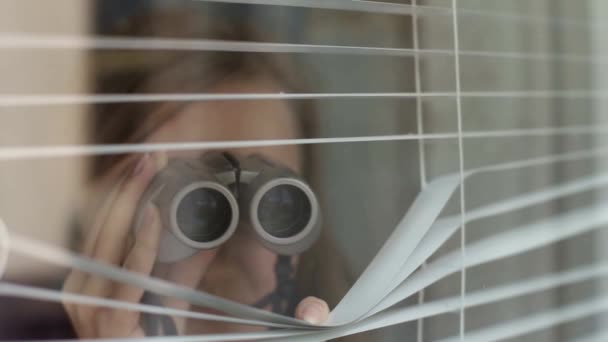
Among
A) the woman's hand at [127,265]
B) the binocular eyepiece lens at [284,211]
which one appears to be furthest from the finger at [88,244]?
the binocular eyepiece lens at [284,211]

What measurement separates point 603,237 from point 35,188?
26.5 inches

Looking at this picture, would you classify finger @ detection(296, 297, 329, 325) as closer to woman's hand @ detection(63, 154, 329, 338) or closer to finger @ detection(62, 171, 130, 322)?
woman's hand @ detection(63, 154, 329, 338)

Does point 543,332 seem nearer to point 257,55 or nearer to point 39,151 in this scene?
point 257,55

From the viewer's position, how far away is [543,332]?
26.7 inches

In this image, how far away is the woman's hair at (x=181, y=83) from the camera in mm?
560

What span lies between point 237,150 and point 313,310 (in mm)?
173

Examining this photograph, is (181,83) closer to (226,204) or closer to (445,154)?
(226,204)

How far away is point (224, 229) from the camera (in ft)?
1.74

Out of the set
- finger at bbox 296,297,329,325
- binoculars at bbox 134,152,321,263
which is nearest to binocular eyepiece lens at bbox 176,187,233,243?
binoculars at bbox 134,152,321,263

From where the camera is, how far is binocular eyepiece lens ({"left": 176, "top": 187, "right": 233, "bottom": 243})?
1.71 feet

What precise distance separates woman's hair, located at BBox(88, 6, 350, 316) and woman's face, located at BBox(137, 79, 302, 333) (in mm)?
11

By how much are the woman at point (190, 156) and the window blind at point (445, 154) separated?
0.01 metres

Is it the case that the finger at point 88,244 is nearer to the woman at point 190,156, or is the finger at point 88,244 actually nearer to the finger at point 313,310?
the woman at point 190,156

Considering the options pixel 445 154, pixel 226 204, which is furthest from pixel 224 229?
pixel 445 154
